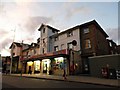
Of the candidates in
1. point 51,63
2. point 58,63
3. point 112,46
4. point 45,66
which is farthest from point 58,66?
point 112,46

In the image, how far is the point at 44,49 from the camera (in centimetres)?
4206

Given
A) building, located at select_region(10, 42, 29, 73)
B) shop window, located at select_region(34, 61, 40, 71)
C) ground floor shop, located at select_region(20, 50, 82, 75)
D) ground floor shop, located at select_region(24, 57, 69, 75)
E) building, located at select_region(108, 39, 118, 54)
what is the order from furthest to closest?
1. building, located at select_region(10, 42, 29, 73)
2. building, located at select_region(108, 39, 118, 54)
3. shop window, located at select_region(34, 61, 40, 71)
4. ground floor shop, located at select_region(24, 57, 69, 75)
5. ground floor shop, located at select_region(20, 50, 82, 75)

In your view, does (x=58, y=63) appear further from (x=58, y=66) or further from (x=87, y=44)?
(x=87, y=44)

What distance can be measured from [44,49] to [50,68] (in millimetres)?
7934

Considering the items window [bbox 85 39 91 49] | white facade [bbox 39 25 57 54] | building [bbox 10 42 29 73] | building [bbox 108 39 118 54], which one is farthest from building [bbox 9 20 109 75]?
building [bbox 10 42 29 73]

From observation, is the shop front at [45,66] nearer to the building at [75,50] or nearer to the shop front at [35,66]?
the building at [75,50]

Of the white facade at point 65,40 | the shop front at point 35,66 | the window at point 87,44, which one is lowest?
the shop front at point 35,66

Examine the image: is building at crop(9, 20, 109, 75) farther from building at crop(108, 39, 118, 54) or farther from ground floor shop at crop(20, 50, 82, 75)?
building at crop(108, 39, 118, 54)

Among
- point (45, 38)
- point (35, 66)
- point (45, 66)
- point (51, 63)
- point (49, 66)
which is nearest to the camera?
point (51, 63)

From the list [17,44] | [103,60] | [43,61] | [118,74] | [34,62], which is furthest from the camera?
[17,44]

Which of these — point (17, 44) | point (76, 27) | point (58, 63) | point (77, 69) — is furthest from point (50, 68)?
point (17, 44)

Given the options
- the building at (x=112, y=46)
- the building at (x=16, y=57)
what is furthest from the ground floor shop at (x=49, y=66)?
the building at (x=112, y=46)

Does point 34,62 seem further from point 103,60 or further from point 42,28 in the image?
point 103,60

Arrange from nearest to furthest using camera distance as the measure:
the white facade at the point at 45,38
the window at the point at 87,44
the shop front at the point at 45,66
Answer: the window at the point at 87,44, the shop front at the point at 45,66, the white facade at the point at 45,38
